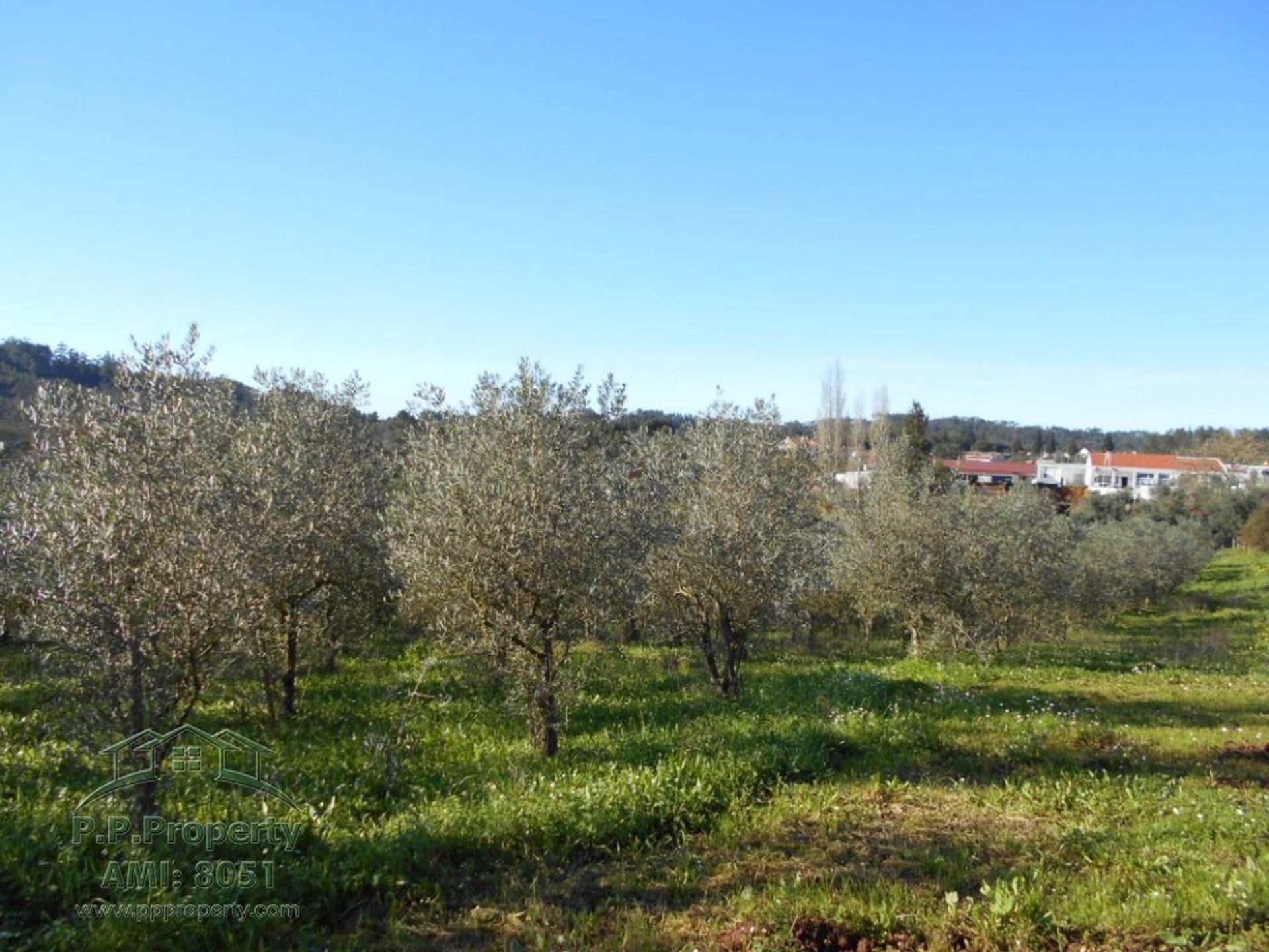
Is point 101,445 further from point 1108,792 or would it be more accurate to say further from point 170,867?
point 1108,792

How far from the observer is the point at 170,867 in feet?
17.3

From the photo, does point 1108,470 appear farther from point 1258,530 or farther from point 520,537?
point 520,537

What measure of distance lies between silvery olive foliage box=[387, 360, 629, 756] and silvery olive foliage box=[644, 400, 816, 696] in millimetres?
2151

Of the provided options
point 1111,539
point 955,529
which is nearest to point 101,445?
point 955,529

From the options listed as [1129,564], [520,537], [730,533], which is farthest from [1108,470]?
[520,537]

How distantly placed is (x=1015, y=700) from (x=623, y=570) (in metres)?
7.03

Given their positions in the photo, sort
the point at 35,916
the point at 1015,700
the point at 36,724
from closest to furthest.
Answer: the point at 35,916, the point at 36,724, the point at 1015,700

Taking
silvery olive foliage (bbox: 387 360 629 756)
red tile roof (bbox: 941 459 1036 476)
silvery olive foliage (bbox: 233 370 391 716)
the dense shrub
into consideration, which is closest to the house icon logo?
silvery olive foliage (bbox: 233 370 391 716)

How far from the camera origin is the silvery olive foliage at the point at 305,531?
745cm

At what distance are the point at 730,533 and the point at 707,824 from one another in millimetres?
5510

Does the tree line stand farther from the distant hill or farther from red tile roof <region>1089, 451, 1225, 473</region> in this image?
red tile roof <region>1089, 451, 1225, 473</region>

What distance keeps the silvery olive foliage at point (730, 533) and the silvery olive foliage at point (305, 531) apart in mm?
4479

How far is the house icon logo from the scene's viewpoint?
18.7 ft

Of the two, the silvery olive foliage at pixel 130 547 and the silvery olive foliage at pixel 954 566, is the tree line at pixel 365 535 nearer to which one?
the silvery olive foliage at pixel 130 547
